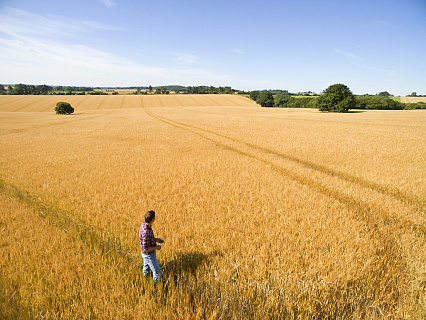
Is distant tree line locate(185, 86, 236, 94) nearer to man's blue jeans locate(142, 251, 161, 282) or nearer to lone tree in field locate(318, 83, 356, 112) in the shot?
lone tree in field locate(318, 83, 356, 112)

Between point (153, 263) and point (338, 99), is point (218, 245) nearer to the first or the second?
point (153, 263)

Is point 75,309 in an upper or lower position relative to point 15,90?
lower

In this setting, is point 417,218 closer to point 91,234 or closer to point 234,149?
point 91,234

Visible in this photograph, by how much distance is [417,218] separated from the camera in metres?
6.20

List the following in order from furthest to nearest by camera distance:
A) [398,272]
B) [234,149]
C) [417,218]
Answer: [234,149] → [417,218] → [398,272]

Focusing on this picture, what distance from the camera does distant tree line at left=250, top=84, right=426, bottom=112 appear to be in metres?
69.3

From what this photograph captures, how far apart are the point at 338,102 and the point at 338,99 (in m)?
1.12

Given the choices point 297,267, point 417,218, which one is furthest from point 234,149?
point 297,267

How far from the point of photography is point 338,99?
69.8 metres

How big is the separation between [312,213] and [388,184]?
545 cm

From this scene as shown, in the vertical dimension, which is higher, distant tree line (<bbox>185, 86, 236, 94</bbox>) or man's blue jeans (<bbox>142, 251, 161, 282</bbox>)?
distant tree line (<bbox>185, 86, 236, 94</bbox>)

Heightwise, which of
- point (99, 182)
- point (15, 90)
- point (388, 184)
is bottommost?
point (99, 182)

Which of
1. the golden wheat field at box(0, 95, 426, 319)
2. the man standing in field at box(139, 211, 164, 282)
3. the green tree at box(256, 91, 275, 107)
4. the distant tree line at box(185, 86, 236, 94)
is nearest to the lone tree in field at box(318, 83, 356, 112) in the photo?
the green tree at box(256, 91, 275, 107)

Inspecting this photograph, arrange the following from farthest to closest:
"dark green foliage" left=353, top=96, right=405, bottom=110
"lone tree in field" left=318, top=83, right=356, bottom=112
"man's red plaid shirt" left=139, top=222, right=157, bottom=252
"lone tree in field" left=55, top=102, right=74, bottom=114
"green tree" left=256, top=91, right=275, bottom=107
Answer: "green tree" left=256, top=91, right=275, bottom=107, "dark green foliage" left=353, top=96, right=405, bottom=110, "lone tree in field" left=318, top=83, right=356, bottom=112, "lone tree in field" left=55, top=102, right=74, bottom=114, "man's red plaid shirt" left=139, top=222, right=157, bottom=252
